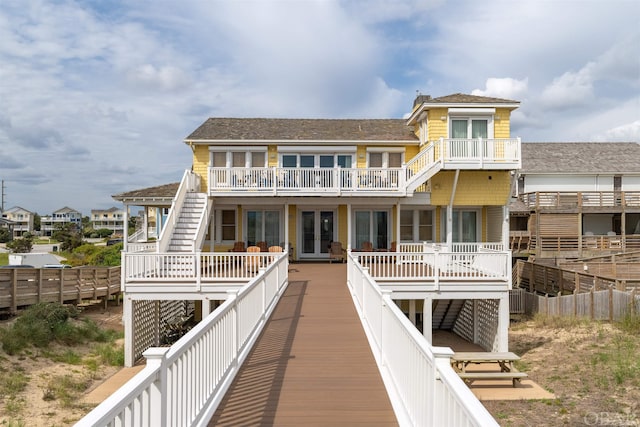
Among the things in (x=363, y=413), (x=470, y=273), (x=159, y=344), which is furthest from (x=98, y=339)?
(x=363, y=413)

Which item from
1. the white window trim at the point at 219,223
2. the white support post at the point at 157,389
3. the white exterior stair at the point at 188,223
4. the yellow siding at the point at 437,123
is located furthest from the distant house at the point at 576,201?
the white support post at the point at 157,389

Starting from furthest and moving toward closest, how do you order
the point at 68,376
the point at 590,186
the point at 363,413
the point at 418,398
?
1. the point at 590,186
2. the point at 68,376
3. the point at 363,413
4. the point at 418,398

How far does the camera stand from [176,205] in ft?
58.9

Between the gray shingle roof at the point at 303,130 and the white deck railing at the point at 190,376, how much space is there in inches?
569

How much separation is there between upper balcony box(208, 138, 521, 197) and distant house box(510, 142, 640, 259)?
13.7 meters

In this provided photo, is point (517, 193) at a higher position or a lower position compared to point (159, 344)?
higher

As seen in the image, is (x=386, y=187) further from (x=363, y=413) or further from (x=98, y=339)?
(x=363, y=413)

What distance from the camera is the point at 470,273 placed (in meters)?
14.4

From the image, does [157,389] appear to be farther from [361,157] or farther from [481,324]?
[361,157]

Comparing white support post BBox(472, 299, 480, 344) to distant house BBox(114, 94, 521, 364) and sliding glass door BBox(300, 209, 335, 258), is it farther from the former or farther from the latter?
sliding glass door BBox(300, 209, 335, 258)

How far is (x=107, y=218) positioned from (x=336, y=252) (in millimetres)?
152486

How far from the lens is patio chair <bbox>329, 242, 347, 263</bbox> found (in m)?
20.8

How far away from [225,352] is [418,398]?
2805 millimetres

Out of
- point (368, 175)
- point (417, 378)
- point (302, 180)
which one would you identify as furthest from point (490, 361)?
point (302, 180)
